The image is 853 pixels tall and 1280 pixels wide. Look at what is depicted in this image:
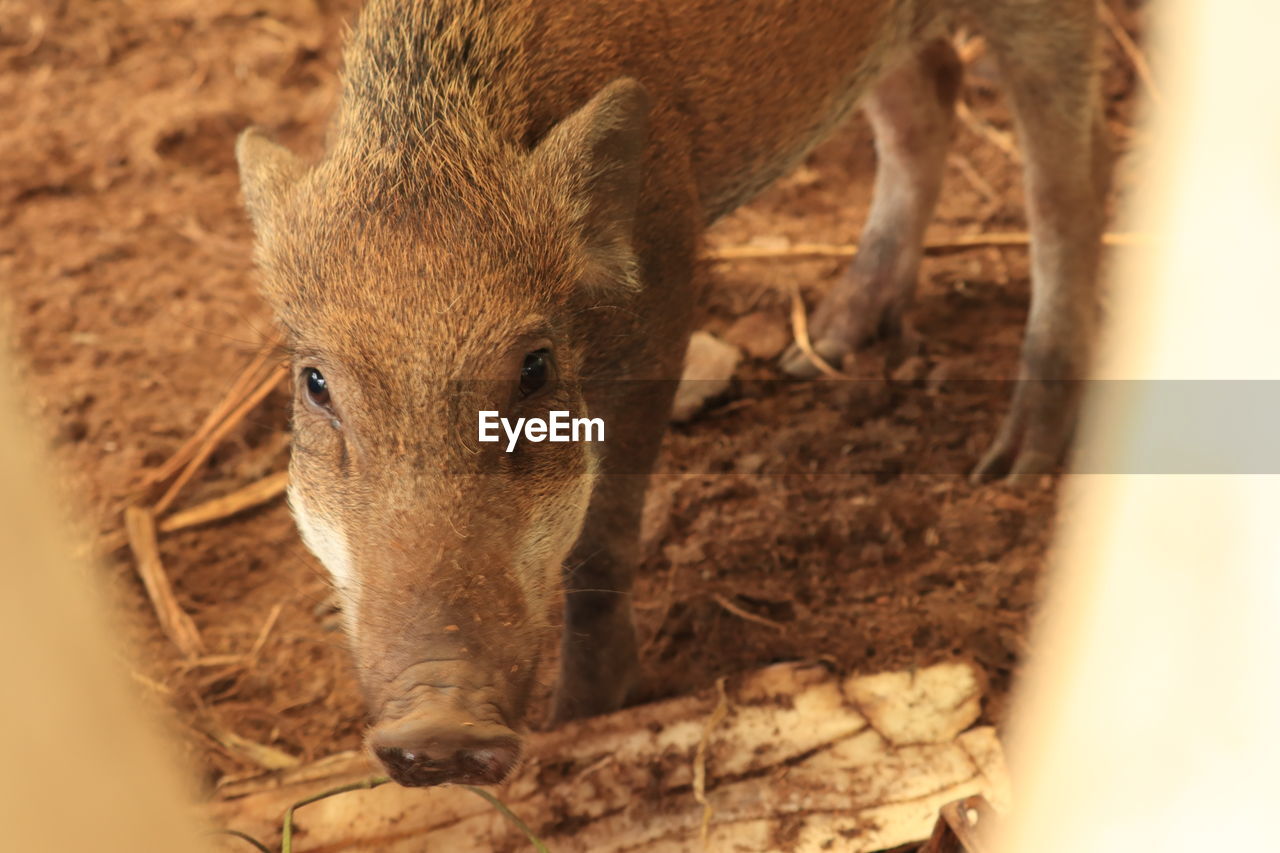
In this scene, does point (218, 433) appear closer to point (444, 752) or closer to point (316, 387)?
point (316, 387)

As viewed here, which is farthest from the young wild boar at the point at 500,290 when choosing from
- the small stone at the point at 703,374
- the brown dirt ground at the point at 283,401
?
the small stone at the point at 703,374

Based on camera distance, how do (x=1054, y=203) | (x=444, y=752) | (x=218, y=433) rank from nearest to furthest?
(x=444, y=752) → (x=1054, y=203) → (x=218, y=433)

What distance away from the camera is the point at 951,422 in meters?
2.99

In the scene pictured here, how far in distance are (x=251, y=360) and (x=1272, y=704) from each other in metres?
2.87

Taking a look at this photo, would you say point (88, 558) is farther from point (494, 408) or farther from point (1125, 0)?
point (1125, 0)

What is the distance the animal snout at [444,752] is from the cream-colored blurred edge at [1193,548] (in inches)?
28.8

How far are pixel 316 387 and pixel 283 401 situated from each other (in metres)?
1.46

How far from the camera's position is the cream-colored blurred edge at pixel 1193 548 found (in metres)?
0.62

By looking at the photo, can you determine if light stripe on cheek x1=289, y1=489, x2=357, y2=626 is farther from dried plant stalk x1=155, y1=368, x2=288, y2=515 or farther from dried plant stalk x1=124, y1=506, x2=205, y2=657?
dried plant stalk x1=155, y1=368, x2=288, y2=515

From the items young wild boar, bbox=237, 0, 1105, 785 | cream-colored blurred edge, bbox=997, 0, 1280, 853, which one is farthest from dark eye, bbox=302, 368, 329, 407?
cream-colored blurred edge, bbox=997, 0, 1280, 853

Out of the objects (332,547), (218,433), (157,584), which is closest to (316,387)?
(332,547)

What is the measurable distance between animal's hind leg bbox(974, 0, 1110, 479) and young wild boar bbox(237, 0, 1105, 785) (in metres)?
0.39

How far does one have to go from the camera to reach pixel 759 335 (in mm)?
3271

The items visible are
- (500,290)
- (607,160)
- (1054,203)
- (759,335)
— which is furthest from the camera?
(759,335)
